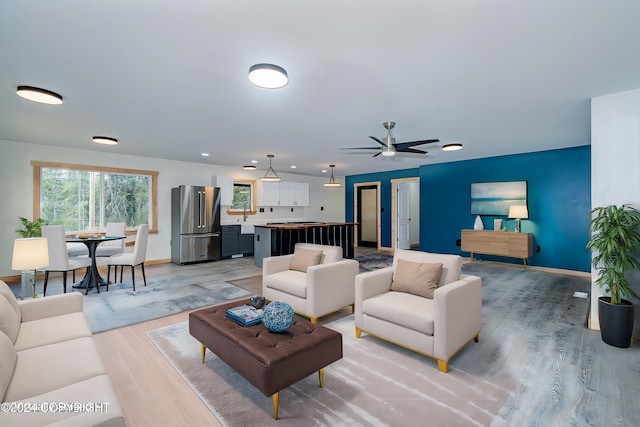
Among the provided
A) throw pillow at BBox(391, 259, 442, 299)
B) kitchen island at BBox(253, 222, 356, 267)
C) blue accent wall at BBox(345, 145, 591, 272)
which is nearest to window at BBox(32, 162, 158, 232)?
kitchen island at BBox(253, 222, 356, 267)

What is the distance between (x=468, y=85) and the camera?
111 inches

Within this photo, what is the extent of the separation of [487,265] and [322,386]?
18.3 ft

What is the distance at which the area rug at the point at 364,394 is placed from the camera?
1.83m

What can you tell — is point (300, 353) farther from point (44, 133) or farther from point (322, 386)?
point (44, 133)

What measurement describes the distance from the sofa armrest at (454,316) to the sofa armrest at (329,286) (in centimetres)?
127

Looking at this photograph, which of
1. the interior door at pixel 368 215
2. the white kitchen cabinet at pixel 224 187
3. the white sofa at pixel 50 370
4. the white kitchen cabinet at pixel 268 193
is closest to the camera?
the white sofa at pixel 50 370

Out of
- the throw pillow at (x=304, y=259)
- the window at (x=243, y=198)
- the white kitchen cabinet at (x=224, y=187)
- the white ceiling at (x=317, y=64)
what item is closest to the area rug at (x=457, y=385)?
the throw pillow at (x=304, y=259)

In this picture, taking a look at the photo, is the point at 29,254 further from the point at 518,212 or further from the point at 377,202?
the point at 377,202

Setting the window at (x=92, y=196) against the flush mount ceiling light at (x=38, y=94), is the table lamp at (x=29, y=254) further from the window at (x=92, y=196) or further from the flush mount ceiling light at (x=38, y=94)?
the window at (x=92, y=196)

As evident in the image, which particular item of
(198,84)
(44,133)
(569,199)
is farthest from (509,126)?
(44,133)

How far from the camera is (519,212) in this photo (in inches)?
234

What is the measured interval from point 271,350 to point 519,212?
601cm

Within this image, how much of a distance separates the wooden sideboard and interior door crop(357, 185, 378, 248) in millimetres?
3211

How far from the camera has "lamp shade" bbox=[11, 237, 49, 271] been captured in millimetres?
2541
